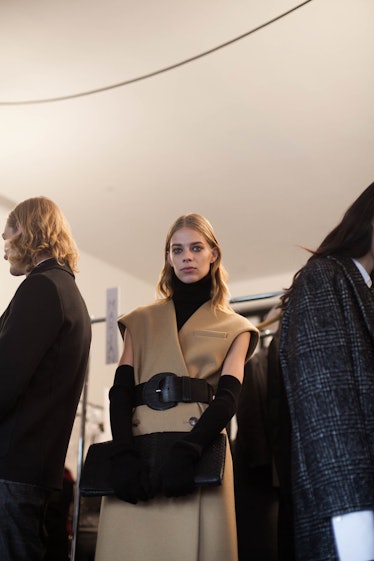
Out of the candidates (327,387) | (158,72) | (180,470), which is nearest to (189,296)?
(180,470)

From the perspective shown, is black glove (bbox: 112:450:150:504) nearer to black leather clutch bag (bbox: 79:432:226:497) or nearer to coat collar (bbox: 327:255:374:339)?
black leather clutch bag (bbox: 79:432:226:497)

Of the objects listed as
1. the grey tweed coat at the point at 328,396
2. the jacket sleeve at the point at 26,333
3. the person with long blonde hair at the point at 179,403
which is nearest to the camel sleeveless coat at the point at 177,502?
the person with long blonde hair at the point at 179,403

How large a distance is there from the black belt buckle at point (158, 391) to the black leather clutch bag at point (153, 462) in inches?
3.7

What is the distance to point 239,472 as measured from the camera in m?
3.02

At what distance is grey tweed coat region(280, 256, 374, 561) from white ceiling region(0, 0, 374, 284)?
2.21 metres

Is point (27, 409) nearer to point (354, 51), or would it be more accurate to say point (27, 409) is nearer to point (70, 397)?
point (70, 397)

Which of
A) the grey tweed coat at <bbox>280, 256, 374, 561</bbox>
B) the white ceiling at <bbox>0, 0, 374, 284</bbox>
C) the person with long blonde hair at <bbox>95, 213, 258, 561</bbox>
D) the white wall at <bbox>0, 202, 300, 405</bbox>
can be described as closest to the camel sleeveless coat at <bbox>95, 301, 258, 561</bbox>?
the person with long blonde hair at <bbox>95, 213, 258, 561</bbox>

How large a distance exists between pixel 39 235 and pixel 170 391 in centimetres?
68

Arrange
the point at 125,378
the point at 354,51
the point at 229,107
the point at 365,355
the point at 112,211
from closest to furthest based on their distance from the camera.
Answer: the point at 365,355 < the point at 125,378 < the point at 354,51 < the point at 229,107 < the point at 112,211

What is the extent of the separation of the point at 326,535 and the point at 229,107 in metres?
3.19

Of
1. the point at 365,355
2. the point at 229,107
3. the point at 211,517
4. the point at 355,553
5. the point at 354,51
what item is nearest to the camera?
the point at 355,553

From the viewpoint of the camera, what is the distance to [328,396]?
4.23ft

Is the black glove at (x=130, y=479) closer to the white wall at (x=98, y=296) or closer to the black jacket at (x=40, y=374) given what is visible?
the black jacket at (x=40, y=374)

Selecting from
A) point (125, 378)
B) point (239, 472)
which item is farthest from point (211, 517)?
point (239, 472)
